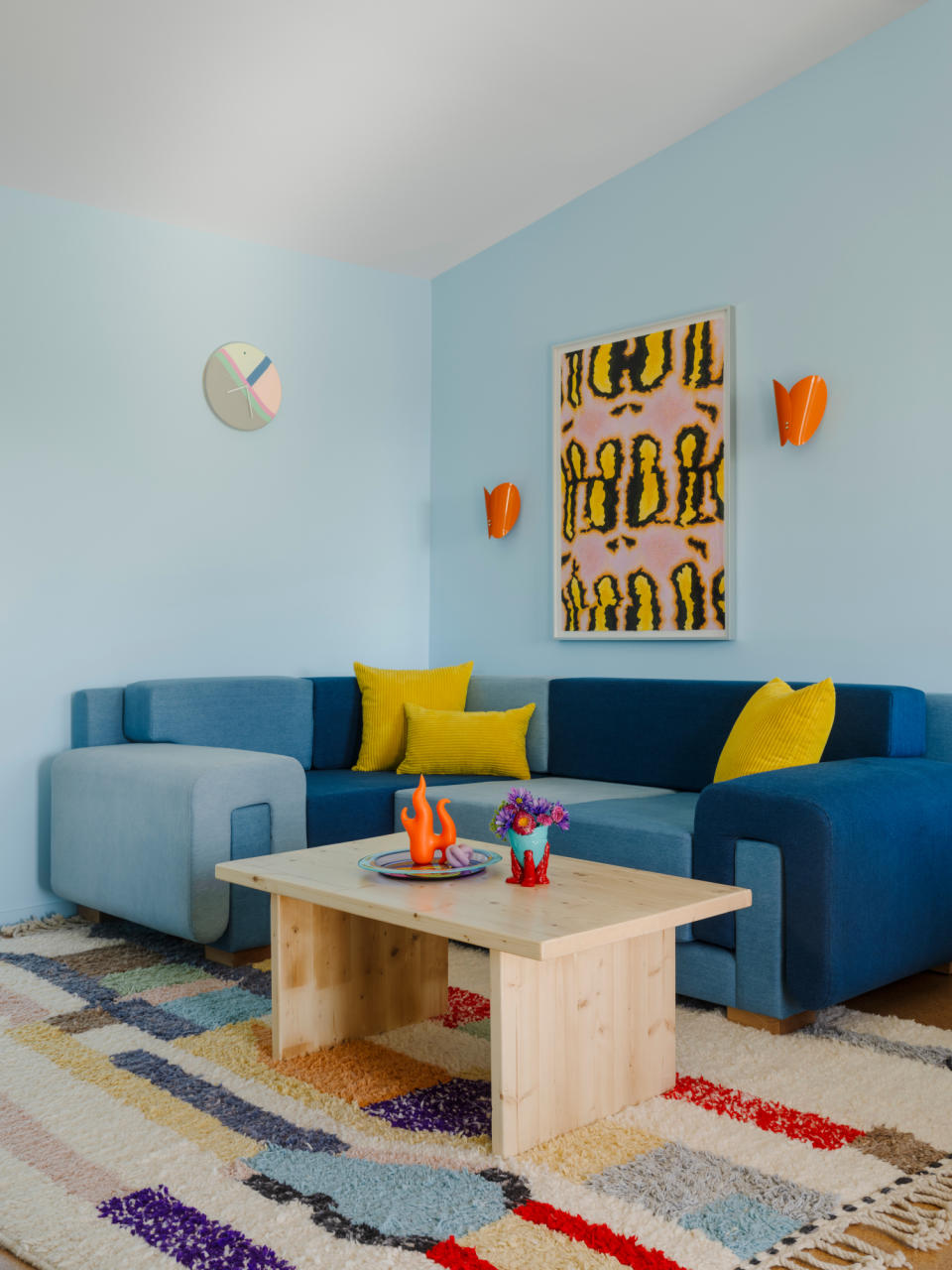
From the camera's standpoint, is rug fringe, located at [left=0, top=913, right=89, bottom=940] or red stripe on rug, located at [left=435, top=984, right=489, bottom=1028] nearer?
red stripe on rug, located at [left=435, top=984, right=489, bottom=1028]

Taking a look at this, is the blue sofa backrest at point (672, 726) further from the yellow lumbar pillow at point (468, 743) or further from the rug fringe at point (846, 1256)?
the rug fringe at point (846, 1256)

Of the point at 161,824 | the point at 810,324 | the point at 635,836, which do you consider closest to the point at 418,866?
the point at 635,836

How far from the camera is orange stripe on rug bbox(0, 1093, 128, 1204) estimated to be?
187 cm

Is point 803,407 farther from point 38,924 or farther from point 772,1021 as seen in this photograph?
point 38,924

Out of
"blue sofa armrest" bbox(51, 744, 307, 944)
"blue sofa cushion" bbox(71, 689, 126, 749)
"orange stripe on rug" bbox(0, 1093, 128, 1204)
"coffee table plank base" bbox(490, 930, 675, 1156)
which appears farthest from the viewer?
"blue sofa cushion" bbox(71, 689, 126, 749)

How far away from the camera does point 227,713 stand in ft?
13.1

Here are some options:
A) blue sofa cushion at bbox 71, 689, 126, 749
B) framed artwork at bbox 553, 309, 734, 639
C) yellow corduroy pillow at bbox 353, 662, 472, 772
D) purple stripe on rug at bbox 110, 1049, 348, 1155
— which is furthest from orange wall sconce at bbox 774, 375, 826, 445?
purple stripe on rug at bbox 110, 1049, 348, 1155

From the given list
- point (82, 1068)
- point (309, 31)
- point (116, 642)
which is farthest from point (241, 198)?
point (82, 1068)

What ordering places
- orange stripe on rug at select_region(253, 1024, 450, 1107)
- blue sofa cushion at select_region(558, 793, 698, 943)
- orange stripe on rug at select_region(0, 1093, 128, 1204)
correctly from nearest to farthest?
orange stripe on rug at select_region(0, 1093, 128, 1204) < orange stripe on rug at select_region(253, 1024, 450, 1107) < blue sofa cushion at select_region(558, 793, 698, 943)

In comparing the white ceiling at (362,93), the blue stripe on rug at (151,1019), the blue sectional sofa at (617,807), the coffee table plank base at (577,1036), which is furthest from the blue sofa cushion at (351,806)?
the white ceiling at (362,93)

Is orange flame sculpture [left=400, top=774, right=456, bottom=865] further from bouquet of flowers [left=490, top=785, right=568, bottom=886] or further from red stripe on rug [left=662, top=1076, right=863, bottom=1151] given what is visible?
red stripe on rug [left=662, top=1076, right=863, bottom=1151]

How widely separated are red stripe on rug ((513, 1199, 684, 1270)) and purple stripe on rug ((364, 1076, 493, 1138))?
301mm

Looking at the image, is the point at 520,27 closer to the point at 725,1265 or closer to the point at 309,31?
the point at 309,31

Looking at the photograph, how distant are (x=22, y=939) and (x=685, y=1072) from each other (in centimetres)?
226
